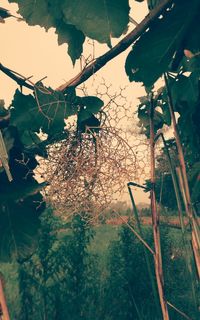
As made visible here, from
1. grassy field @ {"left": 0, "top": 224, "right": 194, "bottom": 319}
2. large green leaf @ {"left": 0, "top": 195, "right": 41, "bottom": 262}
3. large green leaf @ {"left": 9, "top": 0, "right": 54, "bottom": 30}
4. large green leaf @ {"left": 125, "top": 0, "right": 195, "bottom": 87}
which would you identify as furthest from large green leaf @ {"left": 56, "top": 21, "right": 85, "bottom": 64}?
grassy field @ {"left": 0, "top": 224, "right": 194, "bottom": 319}

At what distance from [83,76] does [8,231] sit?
0.29 m

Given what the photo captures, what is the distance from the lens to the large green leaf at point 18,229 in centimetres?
73

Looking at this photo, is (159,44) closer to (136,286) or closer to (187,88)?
(187,88)

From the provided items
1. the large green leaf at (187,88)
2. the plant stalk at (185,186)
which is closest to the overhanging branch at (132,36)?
the plant stalk at (185,186)

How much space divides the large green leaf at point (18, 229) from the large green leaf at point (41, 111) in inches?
5.0

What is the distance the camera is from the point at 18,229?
0.74m

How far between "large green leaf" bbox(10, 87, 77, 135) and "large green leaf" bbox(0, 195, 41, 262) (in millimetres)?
127

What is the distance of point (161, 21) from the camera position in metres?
0.61

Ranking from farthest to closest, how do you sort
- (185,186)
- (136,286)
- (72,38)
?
(136,286) → (72,38) → (185,186)

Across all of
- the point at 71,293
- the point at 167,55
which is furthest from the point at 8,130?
the point at 71,293

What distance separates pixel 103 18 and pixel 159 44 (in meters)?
0.10

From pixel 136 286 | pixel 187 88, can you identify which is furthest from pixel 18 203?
pixel 136 286

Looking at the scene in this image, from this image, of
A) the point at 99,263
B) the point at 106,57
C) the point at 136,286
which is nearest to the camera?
the point at 106,57

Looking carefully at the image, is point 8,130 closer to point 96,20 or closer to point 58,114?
point 58,114
